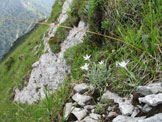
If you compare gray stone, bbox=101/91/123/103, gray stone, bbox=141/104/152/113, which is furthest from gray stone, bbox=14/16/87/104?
gray stone, bbox=141/104/152/113

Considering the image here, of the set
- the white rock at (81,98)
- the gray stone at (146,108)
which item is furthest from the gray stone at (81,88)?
the gray stone at (146,108)

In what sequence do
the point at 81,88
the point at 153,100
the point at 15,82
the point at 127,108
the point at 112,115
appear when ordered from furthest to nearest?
the point at 15,82
the point at 81,88
the point at 112,115
the point at 127,108
the point at 153,100

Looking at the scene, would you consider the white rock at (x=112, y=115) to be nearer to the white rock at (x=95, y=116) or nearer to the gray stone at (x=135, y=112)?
the white rock at (x=95, y=116)

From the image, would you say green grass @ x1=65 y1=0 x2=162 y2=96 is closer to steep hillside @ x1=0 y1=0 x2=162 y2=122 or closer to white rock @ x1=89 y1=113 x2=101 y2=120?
steep hillside @ x1=0 y1=0 x2=162 y2=122

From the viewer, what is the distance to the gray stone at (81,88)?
127 inches

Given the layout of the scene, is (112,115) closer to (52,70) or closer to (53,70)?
(53,70)

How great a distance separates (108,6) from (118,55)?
5.19 feet

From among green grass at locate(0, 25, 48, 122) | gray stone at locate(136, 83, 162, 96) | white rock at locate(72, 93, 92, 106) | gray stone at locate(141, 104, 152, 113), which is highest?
gray stone at locate(136, 83, 162, 96)

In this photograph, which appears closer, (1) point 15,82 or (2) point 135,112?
(2) point 135,112

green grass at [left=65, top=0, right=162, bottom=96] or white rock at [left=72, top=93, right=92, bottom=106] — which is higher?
green grass at [left=65, top=0, right=162, bottom=96]

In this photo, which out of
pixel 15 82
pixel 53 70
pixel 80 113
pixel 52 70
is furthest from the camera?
pixel 15 82

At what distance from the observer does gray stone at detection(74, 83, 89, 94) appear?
127 inches

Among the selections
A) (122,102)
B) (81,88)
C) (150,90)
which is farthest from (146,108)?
(81,88)

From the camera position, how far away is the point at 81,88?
3.26 metres
